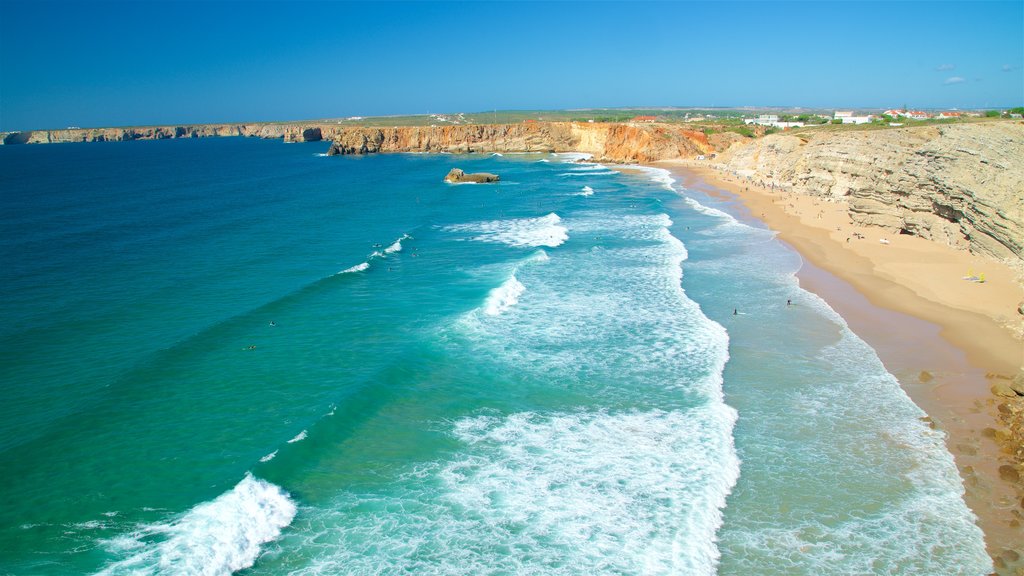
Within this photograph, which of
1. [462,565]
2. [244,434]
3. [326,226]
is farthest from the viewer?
[326,226]

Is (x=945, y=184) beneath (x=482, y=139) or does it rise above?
beneath

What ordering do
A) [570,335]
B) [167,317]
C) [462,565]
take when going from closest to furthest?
[462,565] → [570,335] → [167,317]

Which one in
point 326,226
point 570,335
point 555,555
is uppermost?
point 326,226

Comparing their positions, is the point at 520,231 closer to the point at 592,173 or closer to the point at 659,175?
the point at 659,175

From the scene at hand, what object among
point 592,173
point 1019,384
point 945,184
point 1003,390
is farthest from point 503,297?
point 592,173

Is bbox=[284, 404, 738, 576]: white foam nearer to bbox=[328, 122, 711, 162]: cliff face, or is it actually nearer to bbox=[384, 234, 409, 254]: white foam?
bbox=[384, 234, 409, 254]: white foam

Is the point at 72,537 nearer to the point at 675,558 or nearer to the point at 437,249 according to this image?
the point at 675,558

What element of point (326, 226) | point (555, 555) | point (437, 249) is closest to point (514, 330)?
point (555, 555)

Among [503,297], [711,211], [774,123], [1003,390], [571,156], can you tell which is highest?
[774,123]
